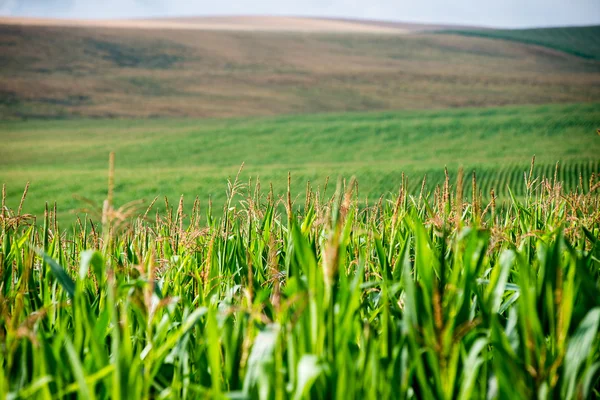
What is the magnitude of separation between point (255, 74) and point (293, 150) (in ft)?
73.4

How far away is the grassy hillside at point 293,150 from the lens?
1702cm

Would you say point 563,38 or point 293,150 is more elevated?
point 563,38

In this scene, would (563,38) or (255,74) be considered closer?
(255,74)

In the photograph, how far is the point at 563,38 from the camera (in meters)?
70.7

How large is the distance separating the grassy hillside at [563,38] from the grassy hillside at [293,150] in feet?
114

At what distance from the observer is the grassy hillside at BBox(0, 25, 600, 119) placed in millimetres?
36062

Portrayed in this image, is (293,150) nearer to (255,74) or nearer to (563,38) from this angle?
(255,74)

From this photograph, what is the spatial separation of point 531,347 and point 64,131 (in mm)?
30090

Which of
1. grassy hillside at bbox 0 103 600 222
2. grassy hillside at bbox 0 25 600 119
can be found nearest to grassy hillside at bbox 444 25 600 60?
grassy hillside at bbox 0 25 600 119

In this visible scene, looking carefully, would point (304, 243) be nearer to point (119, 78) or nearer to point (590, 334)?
point (590, 334)

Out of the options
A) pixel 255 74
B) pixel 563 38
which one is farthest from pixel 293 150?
pixel 563 38

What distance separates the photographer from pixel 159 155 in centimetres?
2362

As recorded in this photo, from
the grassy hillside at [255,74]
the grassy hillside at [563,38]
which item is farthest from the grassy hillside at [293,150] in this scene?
the grassy hillside at [563,38]

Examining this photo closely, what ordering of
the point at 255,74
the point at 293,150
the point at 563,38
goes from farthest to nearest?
the point at 563,38, the point at 255,74, the point at 293,150
